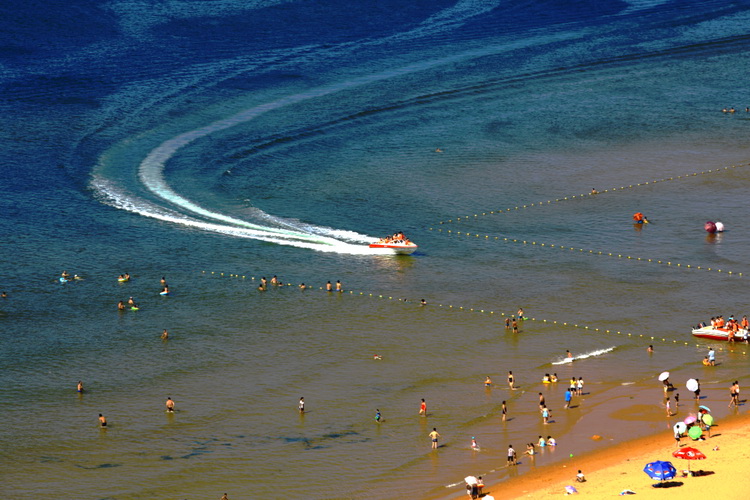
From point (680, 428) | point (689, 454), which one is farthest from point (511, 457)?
point (689, 454)

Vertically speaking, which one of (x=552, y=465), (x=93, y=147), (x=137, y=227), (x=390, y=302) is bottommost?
(x=552, y=465)

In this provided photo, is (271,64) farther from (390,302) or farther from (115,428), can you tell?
(115,428)

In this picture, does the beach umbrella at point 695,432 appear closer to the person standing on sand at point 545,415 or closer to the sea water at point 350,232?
the sea water at point 350,232

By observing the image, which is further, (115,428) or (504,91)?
(504,91)

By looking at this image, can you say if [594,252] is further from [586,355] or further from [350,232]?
[350,232]

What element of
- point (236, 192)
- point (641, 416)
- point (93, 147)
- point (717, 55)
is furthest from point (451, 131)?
point (641, 416)

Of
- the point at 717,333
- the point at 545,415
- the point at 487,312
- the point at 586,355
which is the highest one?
the point at 487,312

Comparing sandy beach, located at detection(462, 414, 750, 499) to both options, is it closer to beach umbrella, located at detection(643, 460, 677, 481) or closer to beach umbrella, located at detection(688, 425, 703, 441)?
beach umbrella, located at detection(688, 425, 703, 441)
